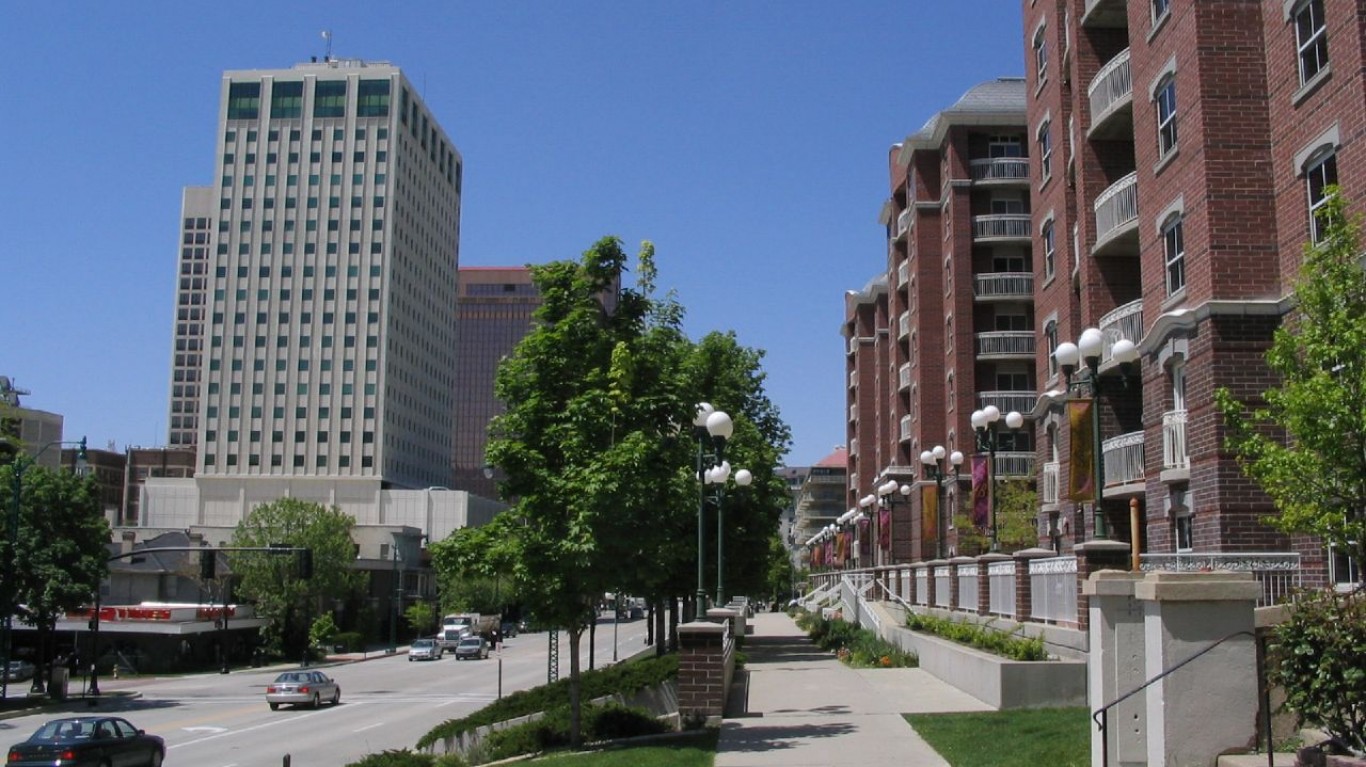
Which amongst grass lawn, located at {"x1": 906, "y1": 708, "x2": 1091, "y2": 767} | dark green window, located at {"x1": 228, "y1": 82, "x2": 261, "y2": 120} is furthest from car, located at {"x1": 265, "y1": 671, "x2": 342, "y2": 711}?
dark green window, located at {"x1": 228, "y1": 82, "x2": 261, "y2": 120}

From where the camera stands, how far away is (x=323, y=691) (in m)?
44.6

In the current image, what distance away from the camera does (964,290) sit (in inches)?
2028

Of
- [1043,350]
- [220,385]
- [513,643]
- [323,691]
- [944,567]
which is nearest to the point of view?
[944,567]

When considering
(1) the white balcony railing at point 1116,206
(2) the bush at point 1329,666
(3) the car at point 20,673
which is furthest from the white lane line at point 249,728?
(2) the bush at point 1329,666

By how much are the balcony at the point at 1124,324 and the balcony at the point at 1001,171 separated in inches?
939

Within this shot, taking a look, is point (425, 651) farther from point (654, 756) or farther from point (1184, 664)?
point (1184, 664)

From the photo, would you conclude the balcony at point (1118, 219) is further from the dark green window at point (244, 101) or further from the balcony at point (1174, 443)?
the dark green window at point (244, 101)

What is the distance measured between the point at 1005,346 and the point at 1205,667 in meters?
42.3

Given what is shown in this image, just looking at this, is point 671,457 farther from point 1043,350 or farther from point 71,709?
point 71,709

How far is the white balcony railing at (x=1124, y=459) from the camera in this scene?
89.0ft

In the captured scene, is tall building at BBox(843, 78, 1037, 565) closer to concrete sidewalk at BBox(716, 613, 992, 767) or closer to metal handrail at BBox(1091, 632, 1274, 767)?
concrete sidewalk at BBox(716, 613, 992, 767)

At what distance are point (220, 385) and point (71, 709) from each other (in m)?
95.2

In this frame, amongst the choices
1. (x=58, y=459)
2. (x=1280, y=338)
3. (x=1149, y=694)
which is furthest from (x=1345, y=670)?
(x=58, y=459)

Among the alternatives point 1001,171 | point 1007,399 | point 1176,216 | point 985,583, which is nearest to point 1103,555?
point 985,583
